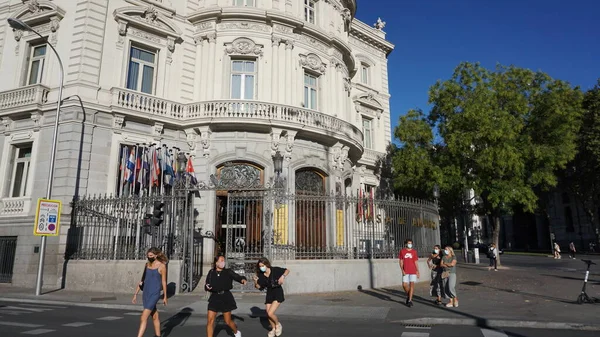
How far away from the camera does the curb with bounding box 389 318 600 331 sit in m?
8.46

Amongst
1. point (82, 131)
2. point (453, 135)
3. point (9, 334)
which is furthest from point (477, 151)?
point (9, 334)

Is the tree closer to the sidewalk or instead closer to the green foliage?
the green foliage

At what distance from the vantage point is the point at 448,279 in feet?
38.3

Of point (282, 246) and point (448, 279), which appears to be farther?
point (282, 246)

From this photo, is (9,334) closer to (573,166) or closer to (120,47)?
(120,47)

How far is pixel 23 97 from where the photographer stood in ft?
59.3

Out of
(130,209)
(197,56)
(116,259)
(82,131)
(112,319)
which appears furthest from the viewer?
(197,56)

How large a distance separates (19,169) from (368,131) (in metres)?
21.2

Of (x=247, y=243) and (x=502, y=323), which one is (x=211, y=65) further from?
(x=502, y=323)

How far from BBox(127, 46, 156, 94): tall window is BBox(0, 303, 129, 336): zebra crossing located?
1093 centimetres

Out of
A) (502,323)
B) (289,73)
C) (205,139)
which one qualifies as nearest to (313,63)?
(289,73)

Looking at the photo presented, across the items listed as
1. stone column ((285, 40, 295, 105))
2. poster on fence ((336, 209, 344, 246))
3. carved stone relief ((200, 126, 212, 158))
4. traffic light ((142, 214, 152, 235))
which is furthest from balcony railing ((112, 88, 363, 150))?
traffic light ((142, 214, 152, 235))

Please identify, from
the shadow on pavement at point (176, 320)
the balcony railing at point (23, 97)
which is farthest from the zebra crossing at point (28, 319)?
the balcony railing at point (23, 97)

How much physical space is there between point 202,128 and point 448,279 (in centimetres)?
1254
